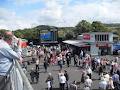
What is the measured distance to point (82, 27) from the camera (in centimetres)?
13500

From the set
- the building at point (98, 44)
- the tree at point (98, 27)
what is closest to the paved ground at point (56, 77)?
the building at point (98, 44)

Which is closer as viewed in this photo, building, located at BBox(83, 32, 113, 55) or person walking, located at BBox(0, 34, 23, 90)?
person walking, located at BBox(0, 34, 23, 90)

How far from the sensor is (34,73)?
1283 inches

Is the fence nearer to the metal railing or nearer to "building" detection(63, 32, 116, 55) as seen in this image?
the metal railing

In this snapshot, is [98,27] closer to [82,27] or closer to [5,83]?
[82,27]

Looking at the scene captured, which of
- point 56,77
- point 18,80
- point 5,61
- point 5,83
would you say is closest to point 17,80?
point 18,80

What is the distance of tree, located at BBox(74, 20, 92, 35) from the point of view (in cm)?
13350

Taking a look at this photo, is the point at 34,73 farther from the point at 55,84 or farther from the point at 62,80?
the point at 62,80

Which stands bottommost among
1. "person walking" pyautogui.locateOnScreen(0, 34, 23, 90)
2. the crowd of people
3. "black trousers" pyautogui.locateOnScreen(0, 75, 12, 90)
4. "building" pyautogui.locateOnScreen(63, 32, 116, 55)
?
"building" pyautogui.locateOnScreen(63, 32, 116, 55)

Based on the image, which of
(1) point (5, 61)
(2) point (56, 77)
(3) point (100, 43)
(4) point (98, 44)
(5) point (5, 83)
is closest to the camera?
(5) point (5, 83)

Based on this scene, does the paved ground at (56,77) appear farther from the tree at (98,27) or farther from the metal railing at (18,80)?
the tree at (98,27)

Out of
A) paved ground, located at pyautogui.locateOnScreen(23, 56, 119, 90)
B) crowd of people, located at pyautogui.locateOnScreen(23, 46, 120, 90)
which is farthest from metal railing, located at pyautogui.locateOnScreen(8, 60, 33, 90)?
paved ground, located at pyautogui.locateOnScreen(23, 56, 119, 90)

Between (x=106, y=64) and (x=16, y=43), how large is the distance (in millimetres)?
34707

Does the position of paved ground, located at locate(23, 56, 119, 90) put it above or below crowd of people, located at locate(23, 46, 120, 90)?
below
